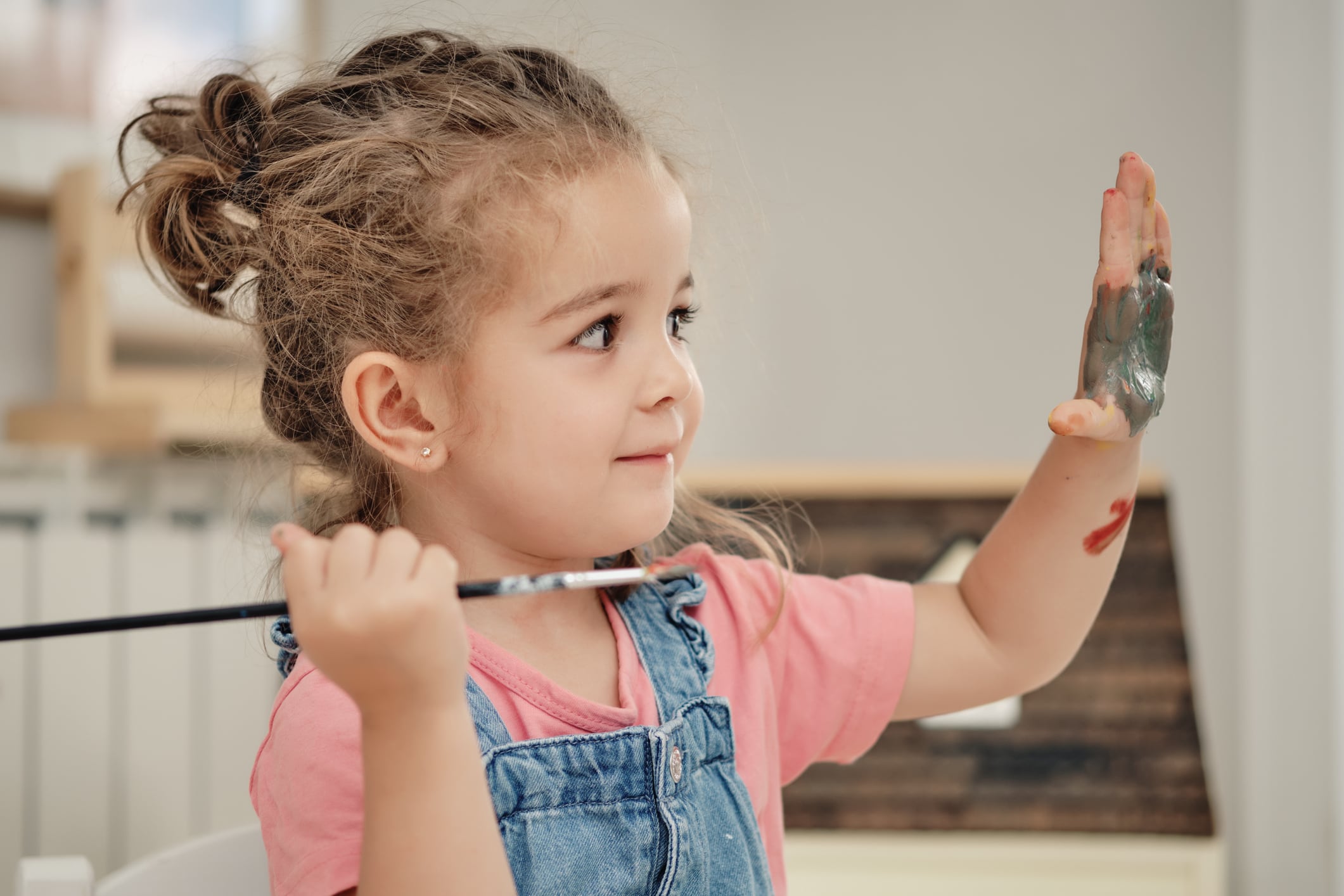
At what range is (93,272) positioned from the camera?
132 centimetres

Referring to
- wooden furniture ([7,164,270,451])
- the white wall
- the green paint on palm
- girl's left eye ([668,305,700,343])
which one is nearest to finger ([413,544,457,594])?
girl's left eye ([668,305,700,343])

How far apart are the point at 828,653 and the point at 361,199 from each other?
358 millimetres

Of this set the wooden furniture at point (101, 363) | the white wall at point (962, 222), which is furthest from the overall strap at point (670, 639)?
the white wall at point (962, 222)

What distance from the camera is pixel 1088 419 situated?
0.60m

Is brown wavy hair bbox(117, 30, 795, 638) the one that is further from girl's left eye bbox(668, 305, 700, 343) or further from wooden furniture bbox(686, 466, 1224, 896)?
wooden furniture bbox(686, 466, 1224, 896)

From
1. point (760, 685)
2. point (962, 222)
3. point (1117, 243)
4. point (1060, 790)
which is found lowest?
point (1060, 790)

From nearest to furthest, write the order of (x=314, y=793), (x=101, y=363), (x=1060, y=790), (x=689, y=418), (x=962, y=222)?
1. (x=314, y=793)
2. (x=689, y=418)
3. (x=1060, y=790)
4. (x=101, y=363)
5. (x=962, y=222)

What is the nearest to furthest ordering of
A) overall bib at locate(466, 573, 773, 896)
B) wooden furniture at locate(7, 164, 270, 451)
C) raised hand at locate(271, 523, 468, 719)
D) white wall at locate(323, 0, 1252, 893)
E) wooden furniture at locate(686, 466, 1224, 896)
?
1. raised hand at locate(271, 523, 468, 719)
2. overall bib at locate(466, 573, 773, 896)
3. wooden furniture at locate(686, 466, 1224, 896)
4. wooden furniture at locate(7, 164, 270, 451)
5. white wall at locate(323, 0, 1252, 893)

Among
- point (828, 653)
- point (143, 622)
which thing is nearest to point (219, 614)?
point (143, 622)

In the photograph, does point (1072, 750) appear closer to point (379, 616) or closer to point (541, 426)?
point (541, 426)

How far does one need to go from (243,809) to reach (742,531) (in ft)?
2.80

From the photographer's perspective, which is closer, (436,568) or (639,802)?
(436,568)

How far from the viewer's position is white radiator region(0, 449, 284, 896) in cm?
121

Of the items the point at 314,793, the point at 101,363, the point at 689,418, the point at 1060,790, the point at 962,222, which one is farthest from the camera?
the point at 962,222
